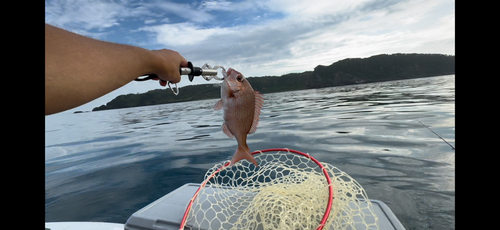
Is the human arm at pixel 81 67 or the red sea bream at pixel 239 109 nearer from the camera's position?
the human arm at pixel 81 67

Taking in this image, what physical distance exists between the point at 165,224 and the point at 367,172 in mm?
4702

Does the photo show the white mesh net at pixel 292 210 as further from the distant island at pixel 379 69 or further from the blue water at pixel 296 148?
the distant island at pixel 379 69

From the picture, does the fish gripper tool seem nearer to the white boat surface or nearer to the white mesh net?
the white mesh net

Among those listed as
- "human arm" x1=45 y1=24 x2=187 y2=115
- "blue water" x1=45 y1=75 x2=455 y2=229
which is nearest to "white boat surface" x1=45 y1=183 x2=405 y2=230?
"blue water" x1=45 y1=75 x2=455 y2=229

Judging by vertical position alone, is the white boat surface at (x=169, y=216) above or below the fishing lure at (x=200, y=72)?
below

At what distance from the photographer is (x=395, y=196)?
4664mm

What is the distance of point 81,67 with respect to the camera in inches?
50.8

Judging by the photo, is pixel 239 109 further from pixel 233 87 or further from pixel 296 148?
pixel 296 148

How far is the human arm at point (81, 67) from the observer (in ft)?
3.95

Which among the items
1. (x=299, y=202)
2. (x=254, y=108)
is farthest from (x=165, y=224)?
(x=254, y=108)

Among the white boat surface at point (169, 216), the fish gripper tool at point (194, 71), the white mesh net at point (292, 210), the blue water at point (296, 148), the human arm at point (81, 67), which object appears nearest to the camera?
the human arm at point (81, 67)

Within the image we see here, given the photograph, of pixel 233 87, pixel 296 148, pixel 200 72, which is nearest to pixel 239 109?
pixel 233 87

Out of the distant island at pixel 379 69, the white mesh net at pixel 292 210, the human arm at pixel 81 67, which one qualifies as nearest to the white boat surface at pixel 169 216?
the white mesh net at pixel 292 210

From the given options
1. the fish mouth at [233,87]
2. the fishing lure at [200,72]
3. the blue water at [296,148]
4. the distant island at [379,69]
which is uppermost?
the distant island at [379,69]
